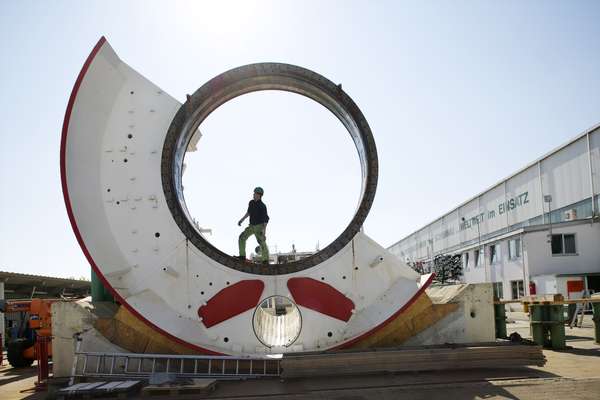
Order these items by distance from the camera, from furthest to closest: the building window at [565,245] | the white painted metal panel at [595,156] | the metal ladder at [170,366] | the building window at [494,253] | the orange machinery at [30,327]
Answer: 1. the building window at [494,253]
2. the building window at [565,245]
3. the white painted metal panel at [595,156]
4. the orange machinery at [30,327]
5. the metal ladder at [170,366]

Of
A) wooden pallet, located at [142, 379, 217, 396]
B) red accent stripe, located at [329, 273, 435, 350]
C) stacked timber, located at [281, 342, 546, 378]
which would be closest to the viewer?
wooden pallet, located at [142, 379, 217, 396]

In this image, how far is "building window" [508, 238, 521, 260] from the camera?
78.5ft

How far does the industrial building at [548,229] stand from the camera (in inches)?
867

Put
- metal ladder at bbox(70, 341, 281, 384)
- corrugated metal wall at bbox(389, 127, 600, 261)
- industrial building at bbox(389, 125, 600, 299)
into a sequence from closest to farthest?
metal ladder at bbox(70, 341, 281, 384), industrial building at bbox(389, 125, 600, 299), corrugated metal wall at bbox(389, 127, 600, 261)

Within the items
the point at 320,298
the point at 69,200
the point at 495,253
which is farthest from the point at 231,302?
the point at 495,253

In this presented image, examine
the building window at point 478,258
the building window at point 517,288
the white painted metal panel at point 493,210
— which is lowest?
the building window at point 517,288

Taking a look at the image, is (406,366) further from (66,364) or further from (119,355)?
(66,364)

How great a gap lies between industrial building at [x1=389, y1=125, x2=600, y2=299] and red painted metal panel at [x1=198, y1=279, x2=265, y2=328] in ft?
55.2

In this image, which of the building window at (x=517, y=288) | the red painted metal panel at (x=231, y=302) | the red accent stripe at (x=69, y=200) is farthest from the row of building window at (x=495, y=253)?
the red accent stripe at (x=69, y=200)

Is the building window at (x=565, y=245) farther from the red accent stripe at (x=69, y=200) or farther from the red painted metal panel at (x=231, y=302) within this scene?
the red accent stripe at (x=69, y=200)

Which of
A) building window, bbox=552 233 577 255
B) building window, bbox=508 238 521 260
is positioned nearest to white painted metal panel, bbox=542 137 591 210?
building window, bbox=552 233 577 255

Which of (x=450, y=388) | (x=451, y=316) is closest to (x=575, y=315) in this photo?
(x=451, y=316)

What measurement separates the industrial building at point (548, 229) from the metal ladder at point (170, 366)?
55.9 feet

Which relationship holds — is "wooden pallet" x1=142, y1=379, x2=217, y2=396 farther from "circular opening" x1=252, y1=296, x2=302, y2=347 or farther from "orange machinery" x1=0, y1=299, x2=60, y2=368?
"orange machinery" x1=0, y1=299, x2=60, y2=368
